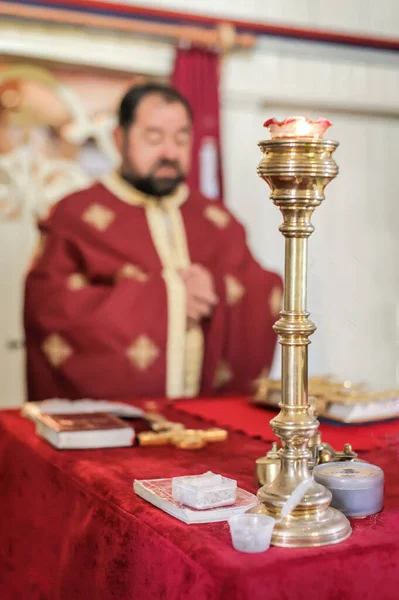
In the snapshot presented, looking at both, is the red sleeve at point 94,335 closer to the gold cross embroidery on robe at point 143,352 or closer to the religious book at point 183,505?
the gold cross embroidery on robe at point 143,352

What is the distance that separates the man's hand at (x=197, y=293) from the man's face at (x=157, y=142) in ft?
1.40

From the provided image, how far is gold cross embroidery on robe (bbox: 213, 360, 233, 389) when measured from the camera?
3346 millimetres

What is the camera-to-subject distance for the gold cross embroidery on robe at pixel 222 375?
3346 millimetres

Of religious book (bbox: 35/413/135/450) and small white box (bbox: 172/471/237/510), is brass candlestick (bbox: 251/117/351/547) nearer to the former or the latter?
small white box (bbox: 172/471/237/510)

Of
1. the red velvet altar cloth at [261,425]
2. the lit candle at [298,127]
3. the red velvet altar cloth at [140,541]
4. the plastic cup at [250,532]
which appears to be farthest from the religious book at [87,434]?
the lit candle at [298,127]

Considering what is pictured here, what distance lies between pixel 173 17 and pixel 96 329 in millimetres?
1933

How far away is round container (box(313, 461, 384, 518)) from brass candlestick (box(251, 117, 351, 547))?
0.06 m

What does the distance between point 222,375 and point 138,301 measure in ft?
1.50

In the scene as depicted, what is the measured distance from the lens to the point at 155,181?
3.48m

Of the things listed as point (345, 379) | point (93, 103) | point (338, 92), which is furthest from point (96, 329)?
point (338, 92)

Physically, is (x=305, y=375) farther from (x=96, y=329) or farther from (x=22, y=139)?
(x=22, y=139)

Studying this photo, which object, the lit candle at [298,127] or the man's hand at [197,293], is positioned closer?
the lit candle at [298,127]

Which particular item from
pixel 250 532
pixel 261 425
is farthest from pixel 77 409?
pixel 250 532

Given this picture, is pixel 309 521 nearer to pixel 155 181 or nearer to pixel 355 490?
pixel 355 490
